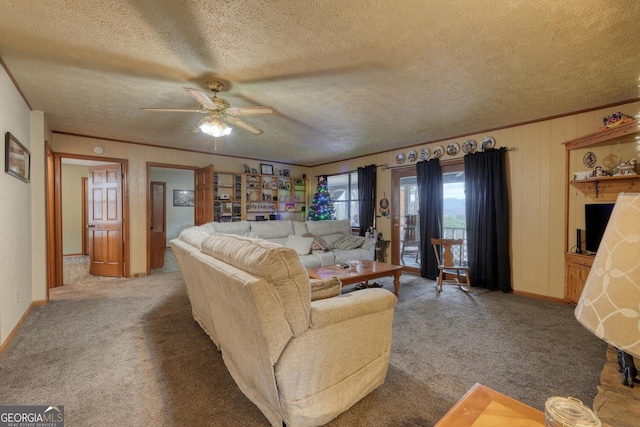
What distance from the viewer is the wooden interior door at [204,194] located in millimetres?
5242

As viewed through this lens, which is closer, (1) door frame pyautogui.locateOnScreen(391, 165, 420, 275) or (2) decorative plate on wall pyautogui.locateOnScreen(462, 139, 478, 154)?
(2) decorative plate on wall pyautogui.locateOnScreen(462, 139, 478, 154)

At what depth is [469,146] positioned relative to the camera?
455 cm

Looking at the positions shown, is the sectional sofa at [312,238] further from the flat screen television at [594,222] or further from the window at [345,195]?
the flat screen television at [594,222]

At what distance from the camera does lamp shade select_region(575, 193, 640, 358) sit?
0.55 metres

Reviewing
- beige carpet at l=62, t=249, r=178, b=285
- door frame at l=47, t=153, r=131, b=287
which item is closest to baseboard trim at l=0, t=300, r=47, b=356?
door frame at l=47, t=153, r=131, b=287

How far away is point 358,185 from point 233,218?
2.84 metres

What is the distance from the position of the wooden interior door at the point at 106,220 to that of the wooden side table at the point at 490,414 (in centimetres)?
564

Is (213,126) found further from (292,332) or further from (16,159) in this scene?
(292,332)

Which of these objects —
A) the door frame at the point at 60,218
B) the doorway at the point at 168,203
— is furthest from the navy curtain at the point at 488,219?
the doorway at the point at 168,203

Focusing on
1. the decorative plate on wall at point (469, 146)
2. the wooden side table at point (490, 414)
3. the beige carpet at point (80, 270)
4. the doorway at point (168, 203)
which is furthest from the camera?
the doorway at point (168, 203)

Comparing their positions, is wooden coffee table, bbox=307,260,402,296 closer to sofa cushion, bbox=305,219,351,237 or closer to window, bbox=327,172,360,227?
sofa cushion, bbox=305,219,351,237

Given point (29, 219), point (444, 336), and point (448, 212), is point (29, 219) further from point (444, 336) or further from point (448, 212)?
point (448, 212)

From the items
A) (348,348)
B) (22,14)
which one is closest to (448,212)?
(348,348)

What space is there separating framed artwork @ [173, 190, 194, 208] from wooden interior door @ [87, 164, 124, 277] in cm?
328
